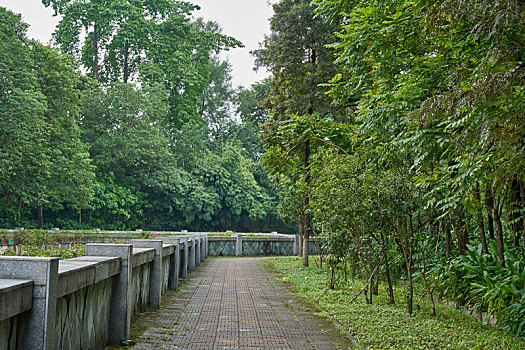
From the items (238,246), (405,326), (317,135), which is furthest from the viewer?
(238,246)

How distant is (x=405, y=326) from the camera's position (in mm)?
6699

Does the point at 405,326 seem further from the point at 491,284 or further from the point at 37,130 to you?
the point at 37,130

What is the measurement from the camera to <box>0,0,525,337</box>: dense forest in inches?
213

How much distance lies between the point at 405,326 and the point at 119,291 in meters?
3.89

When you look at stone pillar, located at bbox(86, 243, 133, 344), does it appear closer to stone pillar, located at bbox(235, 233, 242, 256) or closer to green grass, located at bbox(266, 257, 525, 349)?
green grass, located at bbox(266, 257, 525, 349)

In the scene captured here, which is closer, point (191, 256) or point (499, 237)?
point (499, 237)

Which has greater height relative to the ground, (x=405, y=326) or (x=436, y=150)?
(x=436, y=150)

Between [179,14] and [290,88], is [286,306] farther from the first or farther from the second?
[179,14]

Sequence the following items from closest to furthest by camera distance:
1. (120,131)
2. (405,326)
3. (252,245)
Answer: (405,326)
(252,245)
(120,131)

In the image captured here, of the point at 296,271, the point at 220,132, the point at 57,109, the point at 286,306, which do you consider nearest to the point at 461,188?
the point at 286,306

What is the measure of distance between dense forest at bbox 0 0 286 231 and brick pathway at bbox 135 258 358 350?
15000mm

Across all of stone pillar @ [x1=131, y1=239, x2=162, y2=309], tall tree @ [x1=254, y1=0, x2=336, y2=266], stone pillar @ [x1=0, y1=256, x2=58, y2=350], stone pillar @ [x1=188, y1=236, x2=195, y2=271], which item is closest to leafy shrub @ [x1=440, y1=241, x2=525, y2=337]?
stone pillar @ [x1=131, y1=239, x2=162, y2=309]

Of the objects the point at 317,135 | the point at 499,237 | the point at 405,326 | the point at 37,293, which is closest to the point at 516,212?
the point at 499,237

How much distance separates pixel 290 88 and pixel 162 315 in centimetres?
1028
